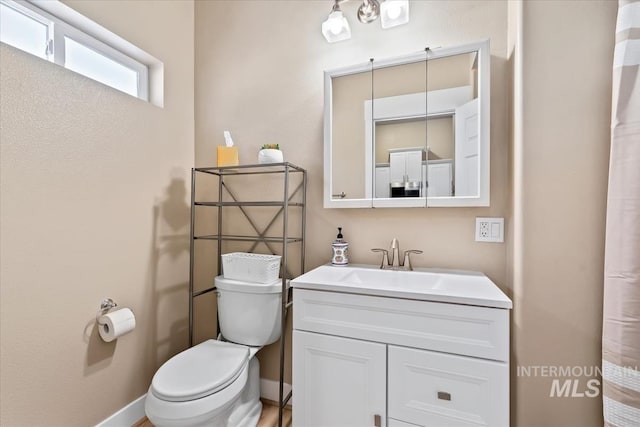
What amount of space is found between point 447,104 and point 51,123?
1.83m

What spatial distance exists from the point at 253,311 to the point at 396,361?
81 cm

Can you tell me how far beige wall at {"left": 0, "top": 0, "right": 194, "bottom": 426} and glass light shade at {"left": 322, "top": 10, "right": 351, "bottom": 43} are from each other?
106 centimetres

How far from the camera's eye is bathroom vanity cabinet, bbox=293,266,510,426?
1038 millimetres

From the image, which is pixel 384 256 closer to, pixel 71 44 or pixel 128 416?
pixel 128 416

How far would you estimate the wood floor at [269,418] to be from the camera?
1636mm

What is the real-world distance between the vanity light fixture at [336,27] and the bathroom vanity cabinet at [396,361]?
1.35 meters

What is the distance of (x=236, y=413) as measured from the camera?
1.57 meters

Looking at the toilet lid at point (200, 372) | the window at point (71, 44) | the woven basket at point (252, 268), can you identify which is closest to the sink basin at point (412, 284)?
the woven basket at point (252, 268)

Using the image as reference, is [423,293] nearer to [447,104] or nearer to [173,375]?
[447,104]

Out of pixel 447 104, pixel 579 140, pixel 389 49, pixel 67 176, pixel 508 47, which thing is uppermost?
pixel 389 49

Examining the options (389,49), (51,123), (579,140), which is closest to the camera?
(579,140)

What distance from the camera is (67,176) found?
1349 mm

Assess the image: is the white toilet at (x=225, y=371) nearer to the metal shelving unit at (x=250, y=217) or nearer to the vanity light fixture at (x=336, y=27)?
the metal shelving unit at (x=250, y=217)

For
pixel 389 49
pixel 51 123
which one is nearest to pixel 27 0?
pixel 51 123
